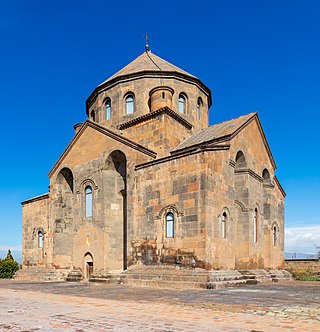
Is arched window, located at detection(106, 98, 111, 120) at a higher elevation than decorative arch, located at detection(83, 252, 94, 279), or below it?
higher

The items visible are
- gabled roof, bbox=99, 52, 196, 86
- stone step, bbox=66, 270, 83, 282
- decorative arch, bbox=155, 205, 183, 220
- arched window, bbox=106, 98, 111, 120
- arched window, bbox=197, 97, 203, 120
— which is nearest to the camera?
decorative arch, bbox=155, 205, 183, 220

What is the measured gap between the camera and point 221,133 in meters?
18.5

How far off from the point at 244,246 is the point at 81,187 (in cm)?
948

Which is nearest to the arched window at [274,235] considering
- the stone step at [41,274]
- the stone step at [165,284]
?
the stone step at [165,284]

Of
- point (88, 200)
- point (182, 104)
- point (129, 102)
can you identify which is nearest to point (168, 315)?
point (88, 200)

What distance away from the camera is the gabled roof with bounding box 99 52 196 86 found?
81.9ft

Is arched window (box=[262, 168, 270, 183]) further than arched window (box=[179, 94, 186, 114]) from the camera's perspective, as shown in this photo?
No

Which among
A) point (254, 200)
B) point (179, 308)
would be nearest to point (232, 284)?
point (254, 200)

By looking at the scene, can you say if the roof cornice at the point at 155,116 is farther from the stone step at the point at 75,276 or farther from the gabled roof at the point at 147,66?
the stone step at the point at 75,276

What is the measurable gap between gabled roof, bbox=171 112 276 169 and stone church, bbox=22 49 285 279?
0.07 metres

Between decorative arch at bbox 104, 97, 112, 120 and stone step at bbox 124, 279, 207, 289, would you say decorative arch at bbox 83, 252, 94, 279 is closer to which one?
stone step at bbox 124, 279, 207, 289

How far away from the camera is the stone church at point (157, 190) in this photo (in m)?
15.9

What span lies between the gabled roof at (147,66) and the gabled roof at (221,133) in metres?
6.32

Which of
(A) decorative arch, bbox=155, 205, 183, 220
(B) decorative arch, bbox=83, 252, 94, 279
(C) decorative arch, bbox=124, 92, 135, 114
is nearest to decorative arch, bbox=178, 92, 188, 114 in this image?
(C) decorative arch, bbox=124, 92, 135, 114
